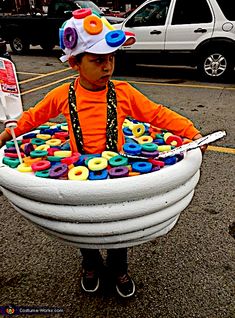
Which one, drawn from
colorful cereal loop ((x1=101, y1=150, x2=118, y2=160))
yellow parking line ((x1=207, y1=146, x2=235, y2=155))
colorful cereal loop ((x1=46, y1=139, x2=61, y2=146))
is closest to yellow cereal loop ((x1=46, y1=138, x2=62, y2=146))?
colorful cereal loop ((x1=46, y1=139, x2=61, y2=146))

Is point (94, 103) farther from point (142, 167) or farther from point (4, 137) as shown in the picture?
point (4, 137)

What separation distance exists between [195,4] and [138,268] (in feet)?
20.2

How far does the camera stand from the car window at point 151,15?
7184 mm

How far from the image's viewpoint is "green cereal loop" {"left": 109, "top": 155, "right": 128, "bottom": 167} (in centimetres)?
156

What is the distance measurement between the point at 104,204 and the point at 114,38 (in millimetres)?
744

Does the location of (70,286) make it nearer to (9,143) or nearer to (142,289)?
(142,289)

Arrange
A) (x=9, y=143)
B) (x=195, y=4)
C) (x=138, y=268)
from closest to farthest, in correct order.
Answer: (x=9, y=143) → (x=138, y=268) → (x=195, y=4)

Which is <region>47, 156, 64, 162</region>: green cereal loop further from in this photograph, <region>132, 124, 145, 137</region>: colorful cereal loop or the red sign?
<region>132, 124, 145, 137</region>: colorful cereal loop

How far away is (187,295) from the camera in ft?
6.70

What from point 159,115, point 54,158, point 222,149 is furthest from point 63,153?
point 222,149

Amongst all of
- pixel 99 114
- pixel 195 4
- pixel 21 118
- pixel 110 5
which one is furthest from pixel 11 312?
pixel 110 5

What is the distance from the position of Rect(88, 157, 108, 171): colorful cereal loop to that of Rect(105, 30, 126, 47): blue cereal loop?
52cm

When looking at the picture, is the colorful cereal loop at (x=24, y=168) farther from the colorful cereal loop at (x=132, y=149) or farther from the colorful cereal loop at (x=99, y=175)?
the colorful cereal loop at (x=132, y=149)

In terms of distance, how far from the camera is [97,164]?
5.13 feet
